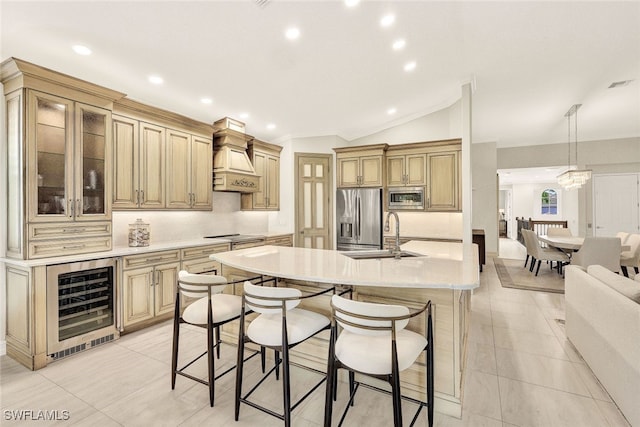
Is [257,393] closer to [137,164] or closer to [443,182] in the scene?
[137,164]

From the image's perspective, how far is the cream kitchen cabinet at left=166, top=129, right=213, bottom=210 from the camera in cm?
394

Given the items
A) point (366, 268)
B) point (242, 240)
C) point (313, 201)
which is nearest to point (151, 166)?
point (242, 240)

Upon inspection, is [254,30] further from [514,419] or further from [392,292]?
[514,419]

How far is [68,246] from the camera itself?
2.85 metres

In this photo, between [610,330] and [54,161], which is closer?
[610,330]

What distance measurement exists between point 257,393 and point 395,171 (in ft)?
13.4

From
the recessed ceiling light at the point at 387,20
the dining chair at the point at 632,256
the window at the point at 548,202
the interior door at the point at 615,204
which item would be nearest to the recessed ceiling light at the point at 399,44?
the recessed ceiling light at the point at 387,20

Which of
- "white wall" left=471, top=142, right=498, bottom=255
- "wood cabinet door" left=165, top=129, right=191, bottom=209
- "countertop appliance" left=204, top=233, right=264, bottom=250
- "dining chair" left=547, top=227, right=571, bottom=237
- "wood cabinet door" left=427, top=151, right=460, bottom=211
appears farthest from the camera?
"white wall" left=471, top=142, right=498, bottom=255

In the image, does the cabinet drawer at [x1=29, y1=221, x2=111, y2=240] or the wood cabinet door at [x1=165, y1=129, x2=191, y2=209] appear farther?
→ the wood cabinet door at [x1=165, y1=129, x2=191, y2=209]

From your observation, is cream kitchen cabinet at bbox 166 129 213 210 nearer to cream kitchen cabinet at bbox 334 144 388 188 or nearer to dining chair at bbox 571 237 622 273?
cream kitchen cabinet at bbox 334 144 388 188

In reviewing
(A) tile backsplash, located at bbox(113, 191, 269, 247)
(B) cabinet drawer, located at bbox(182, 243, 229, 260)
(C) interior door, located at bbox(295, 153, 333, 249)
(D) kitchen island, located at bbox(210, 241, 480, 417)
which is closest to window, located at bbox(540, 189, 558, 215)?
(C) interior door, located at bbox(295, 153, 333, 249)

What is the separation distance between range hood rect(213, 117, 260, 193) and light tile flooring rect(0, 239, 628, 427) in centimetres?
235

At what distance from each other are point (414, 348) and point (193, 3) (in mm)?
2826

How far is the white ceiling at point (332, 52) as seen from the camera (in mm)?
2387
